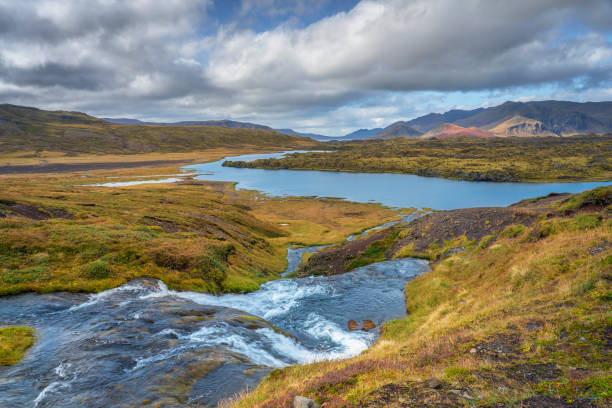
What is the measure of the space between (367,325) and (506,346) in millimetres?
15818

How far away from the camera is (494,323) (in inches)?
595

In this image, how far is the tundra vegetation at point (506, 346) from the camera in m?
9.16

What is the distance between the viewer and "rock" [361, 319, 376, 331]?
26.5 metres

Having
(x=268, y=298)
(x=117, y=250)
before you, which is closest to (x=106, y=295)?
(x=117, y=250)

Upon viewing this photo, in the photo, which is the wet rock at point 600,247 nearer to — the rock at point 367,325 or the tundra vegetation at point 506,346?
the tundra vegetation at point 506,346

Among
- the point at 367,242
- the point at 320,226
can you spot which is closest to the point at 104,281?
the point at 367,242

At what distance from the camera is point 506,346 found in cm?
1232

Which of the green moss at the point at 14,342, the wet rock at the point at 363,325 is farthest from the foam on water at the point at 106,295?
the wet rock at the point at 363,325

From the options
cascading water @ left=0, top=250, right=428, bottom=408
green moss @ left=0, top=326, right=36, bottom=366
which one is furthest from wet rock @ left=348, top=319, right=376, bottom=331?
green moss @ left=0, top=326, right=36, bottom=366

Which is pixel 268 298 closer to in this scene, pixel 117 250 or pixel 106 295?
pixel 106 295

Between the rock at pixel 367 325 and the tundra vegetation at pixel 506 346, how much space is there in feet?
4.81

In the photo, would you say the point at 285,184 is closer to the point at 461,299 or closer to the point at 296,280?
the point at 296,280

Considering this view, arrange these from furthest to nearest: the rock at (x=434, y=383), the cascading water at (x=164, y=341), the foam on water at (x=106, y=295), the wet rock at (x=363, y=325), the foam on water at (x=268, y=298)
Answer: the foam on water at (x=268, y=298) < the wet rock at (x=363, y=325) < the foam on water at (x=106, y=295) < the cascading water at (x=164, y=341) < the rock at (x=434, y=383)

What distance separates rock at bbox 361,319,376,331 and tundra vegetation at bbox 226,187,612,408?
147 cm
